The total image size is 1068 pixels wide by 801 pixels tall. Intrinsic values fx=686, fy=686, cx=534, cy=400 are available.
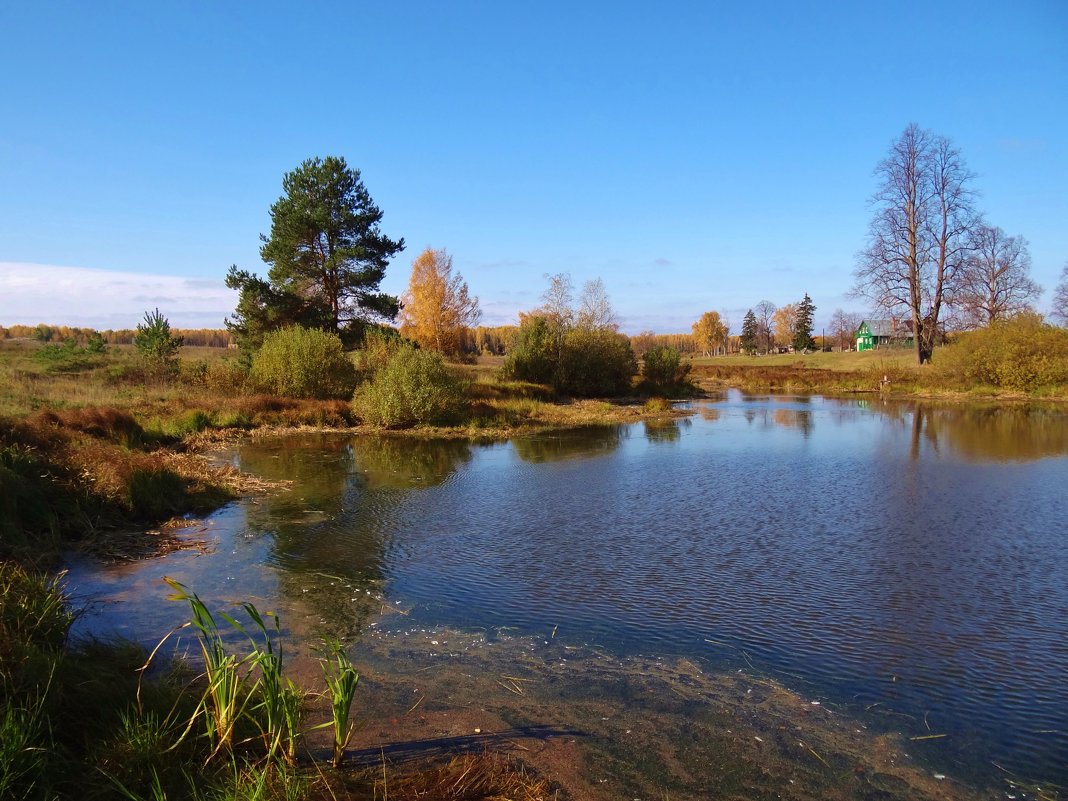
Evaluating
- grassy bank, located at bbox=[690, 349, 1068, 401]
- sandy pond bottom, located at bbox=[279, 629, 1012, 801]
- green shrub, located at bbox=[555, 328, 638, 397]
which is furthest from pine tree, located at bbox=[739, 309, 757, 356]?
sandy pond bottom, located at bbox=[279, 629, 1012, 801]

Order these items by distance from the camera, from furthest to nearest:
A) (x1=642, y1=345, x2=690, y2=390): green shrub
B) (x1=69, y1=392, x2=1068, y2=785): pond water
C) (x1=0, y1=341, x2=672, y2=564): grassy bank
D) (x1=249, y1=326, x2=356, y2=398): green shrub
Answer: (x1=642, y1=345, x2=690, y2=390): green shrub
(x1=249, y1=326, x2=356, y2=398): green shrub
(x1=0, y1=341, x2=672, y2=564): grassy bank
(x1=69, y1=392, x2=1068, y2=785): pond water

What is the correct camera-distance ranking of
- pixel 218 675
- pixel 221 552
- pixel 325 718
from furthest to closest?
pixel 221 552 < pixel 325 718 < pixel 218 675

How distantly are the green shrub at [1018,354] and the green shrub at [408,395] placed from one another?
30.7 m

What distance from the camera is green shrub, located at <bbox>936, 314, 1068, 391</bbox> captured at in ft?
119

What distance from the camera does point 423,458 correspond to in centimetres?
1895

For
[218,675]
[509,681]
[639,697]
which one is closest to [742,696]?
[639,697]

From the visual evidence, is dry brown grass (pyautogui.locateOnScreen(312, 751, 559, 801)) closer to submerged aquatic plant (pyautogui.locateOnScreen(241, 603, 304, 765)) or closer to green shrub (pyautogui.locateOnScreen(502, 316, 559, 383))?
submerged aquatic plant (pyautogui.locateOnScreen(241, 603, 304, 765))

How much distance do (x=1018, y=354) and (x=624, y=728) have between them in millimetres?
41157

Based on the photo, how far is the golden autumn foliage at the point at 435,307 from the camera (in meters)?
49.2

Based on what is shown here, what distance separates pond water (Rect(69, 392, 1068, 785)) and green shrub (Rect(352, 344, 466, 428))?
7605 mm

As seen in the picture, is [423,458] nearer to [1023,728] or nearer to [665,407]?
[1023,728]

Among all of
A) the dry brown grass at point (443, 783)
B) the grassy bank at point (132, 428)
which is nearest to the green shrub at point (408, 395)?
the grassy bank at point (132, 428)

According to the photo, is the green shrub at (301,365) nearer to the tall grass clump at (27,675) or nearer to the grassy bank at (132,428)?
the grassy bank at (132,428)

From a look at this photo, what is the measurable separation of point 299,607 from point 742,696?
4553mm
